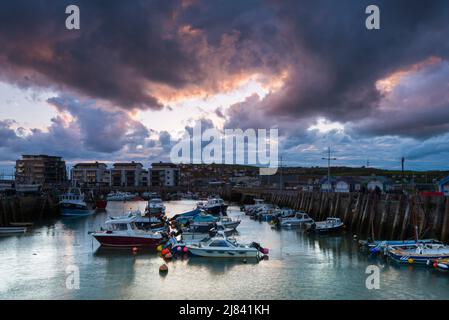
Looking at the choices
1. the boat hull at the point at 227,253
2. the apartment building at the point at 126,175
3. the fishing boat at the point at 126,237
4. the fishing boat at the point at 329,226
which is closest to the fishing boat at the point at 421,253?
the boat hull at the point at 227,253

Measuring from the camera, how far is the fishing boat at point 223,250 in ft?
112

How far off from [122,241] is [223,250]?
10972 mm

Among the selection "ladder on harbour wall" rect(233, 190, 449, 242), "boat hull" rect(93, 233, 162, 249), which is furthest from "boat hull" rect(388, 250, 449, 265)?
"boat hull" rect(93, 233, 162, 249)

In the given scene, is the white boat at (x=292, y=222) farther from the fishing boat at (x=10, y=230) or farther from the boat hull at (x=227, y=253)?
the fishing boat at (x=10, y=230)

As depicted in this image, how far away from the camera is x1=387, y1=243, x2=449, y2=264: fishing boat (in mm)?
30297

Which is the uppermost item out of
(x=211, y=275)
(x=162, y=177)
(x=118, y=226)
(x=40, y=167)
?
(x=40, y=167)

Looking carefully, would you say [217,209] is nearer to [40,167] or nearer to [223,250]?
[223,250]

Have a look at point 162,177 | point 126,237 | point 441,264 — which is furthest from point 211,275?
point 162,177

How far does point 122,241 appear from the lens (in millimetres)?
39031

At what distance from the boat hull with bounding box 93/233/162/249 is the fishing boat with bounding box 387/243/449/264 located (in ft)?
71.2

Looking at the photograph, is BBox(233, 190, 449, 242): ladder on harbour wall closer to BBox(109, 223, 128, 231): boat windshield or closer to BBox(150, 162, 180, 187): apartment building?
BBox(109, 223, 128, 231): boat windshield
